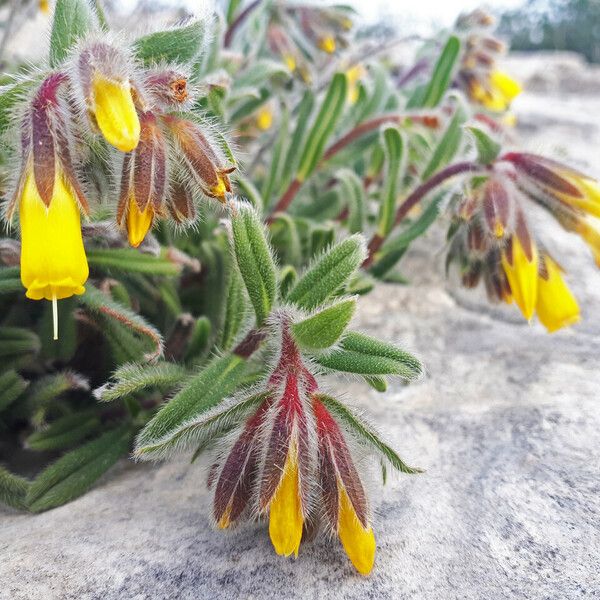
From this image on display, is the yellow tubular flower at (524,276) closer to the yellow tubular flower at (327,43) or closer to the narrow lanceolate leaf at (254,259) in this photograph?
the narrow lanceolate leaf at (254,259)

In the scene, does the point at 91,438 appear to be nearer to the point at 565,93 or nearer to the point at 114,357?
the point at 114,357

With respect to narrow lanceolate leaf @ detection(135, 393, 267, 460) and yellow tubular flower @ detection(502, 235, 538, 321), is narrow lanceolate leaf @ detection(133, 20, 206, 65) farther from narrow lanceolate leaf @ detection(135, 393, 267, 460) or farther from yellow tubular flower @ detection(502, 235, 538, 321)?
yellow tubular flower @ detection(502, 235, 538, 321)

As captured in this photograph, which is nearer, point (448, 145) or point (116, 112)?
point (116, 112)

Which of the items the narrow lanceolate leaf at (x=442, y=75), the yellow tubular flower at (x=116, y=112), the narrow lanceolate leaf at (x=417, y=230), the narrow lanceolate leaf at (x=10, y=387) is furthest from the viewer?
the narrow lanceolate leaf at (x=442, y=75)

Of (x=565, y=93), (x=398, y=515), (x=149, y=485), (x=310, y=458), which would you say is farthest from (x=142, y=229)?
(x=565, y=93)

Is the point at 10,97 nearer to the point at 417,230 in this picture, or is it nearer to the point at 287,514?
the point at 287,514

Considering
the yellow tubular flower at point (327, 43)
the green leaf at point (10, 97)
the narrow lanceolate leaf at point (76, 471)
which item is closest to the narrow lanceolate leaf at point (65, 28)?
the green leaf at point (10, 97)

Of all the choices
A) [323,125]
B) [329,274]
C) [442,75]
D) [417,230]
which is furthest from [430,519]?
[442,75]
